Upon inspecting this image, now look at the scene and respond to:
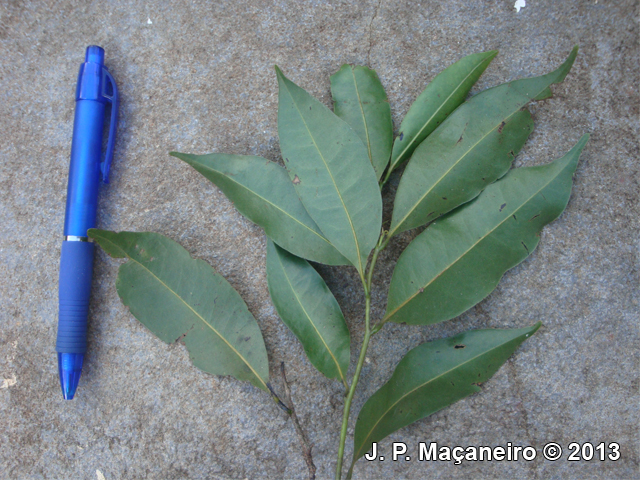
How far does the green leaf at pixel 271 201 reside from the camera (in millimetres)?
778

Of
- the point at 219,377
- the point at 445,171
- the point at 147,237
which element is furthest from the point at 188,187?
the point at 445,171

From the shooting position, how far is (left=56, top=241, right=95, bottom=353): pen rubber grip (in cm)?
84

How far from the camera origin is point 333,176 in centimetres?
74

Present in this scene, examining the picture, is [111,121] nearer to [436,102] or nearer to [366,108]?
[366,108]

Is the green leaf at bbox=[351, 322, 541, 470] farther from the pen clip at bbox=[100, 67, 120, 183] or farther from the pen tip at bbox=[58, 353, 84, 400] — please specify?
the pen clip at bbox=[100, 67, 120, 183]

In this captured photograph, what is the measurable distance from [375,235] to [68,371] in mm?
661

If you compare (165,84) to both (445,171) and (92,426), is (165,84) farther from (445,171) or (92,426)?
(92,426)

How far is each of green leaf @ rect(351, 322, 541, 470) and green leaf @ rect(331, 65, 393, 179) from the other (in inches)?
13.5

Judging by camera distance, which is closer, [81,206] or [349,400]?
[349,400]

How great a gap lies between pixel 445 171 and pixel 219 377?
59 cm

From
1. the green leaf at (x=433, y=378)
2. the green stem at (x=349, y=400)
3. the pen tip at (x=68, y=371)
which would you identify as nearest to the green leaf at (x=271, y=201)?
the green stem at (x=349, y=400)

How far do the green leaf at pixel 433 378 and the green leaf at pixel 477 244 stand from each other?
0.06m

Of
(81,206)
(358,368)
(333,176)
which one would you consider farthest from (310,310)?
(81,206)

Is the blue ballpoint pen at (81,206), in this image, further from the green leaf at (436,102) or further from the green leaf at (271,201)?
the green leaf at (436,102)
